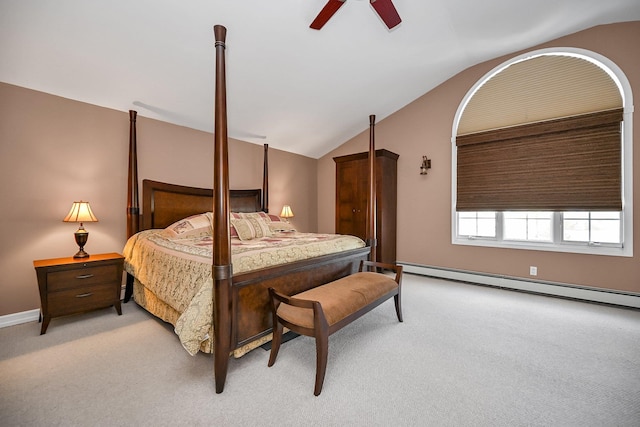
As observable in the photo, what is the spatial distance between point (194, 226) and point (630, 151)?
5.08 metres

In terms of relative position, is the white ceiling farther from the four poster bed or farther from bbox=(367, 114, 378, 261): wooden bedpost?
bbox=(367, 114, 378, 261): wooden bedpost

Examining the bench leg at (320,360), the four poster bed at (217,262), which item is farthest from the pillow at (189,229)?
the bench leg at (320,360)

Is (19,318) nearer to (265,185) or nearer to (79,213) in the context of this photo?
(79,213)

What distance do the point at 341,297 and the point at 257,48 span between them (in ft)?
8.75

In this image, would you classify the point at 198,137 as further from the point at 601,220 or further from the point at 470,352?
the point at 601,220

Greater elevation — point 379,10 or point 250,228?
point 379,10

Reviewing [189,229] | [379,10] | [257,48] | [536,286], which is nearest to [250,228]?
[189,229]

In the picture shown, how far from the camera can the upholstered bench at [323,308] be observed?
1.64 metres

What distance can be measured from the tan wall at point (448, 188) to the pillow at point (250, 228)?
257 centimetres

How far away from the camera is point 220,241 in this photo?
1629 millimetres

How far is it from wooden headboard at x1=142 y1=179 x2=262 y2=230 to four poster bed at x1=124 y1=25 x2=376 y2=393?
0.01 meters

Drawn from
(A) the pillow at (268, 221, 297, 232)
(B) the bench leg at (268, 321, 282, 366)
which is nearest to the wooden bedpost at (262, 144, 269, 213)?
(A) the pillow at (268, 221, 297, 232)

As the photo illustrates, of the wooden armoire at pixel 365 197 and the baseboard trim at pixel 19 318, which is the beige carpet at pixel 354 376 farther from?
the wooden armoire at pixel 365 197

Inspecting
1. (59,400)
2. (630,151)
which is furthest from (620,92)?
(59,400)
